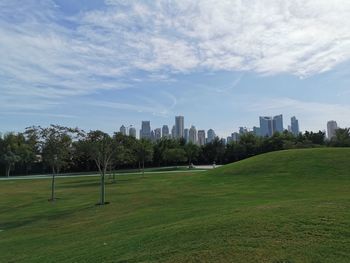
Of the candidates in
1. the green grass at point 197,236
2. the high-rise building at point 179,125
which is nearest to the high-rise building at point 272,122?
the high-rise building at point 179,125

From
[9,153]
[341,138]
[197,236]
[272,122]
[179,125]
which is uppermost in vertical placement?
[179,125]

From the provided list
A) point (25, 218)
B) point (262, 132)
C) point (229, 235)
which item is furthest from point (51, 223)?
point (262, 132)

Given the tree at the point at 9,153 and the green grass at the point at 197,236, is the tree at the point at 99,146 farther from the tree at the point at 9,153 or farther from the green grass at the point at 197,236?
the tree at the point at 9,153

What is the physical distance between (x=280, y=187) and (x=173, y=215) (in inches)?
549

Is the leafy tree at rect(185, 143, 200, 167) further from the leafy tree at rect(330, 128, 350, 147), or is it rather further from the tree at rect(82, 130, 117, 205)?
the tree at rect(82, 130, 117, 205)

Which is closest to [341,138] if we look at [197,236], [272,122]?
[197,236]

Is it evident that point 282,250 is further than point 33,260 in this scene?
No

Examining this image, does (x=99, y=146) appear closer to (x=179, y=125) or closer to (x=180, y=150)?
(x=180, y=150)

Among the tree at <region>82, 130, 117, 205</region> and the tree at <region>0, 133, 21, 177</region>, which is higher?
the tree at <region>0, 133, 21, 177</region>

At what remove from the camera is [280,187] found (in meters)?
→ 30.7

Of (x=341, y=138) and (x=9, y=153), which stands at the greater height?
(x=341, y=138)

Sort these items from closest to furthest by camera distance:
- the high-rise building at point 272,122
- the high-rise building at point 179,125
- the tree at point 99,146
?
1. the tree at point 99,146
2. the high-rise building at point 272,122
3. the high-rise building at point 179,125

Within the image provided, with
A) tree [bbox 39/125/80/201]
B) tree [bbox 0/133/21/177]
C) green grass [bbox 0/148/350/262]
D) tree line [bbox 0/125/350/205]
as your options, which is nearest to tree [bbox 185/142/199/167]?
tree line [bbox 0/125/350/205]

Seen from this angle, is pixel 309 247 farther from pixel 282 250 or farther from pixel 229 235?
pixel 229 235
